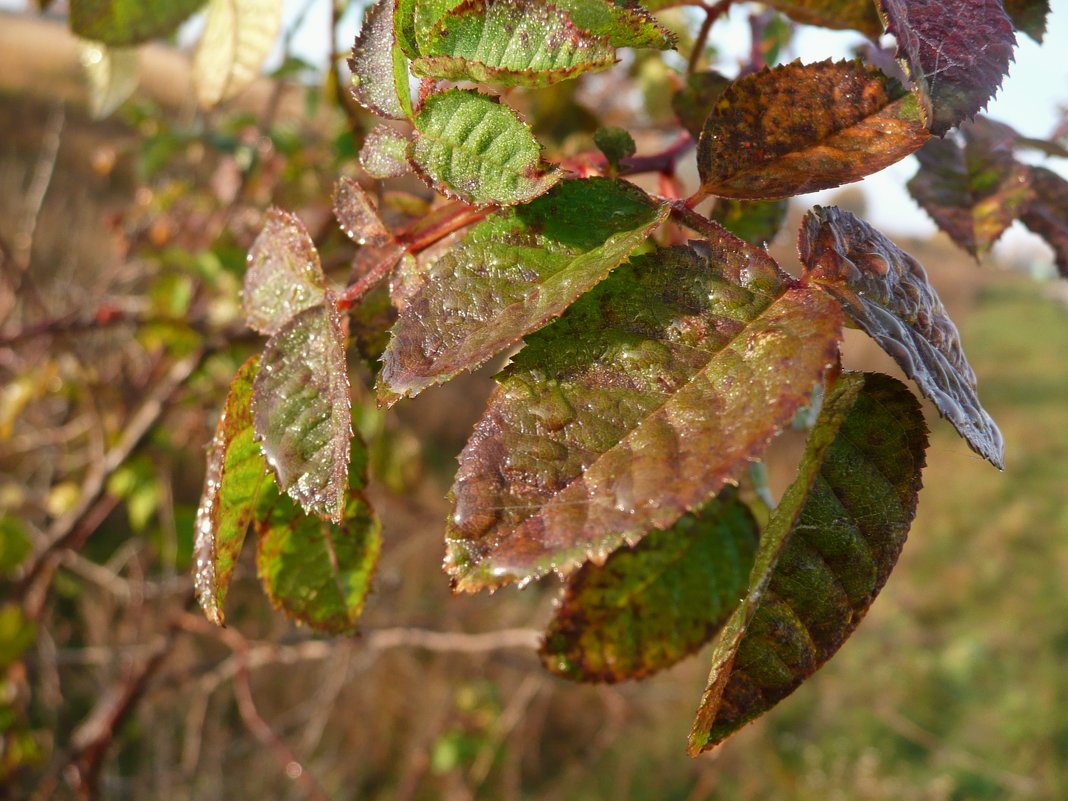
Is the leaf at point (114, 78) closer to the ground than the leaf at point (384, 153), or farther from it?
closer to the ground

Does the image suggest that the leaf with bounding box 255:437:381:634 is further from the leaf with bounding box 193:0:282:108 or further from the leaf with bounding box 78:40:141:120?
the leaf with bounding box 78:40:141:120

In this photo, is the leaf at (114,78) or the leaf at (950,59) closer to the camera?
the leaf at (950,59)

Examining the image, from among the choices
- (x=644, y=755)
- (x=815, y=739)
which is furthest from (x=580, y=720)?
(x=815, y=739)

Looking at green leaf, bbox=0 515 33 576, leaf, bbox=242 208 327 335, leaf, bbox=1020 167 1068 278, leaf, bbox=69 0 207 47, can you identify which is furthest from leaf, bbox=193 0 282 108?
green leaf, bbox=0 515 33 576

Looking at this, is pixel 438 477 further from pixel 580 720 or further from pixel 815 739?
pixel 815 739

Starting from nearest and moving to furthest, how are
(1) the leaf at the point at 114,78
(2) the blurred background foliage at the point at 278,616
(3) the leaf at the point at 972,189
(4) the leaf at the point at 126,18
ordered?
1. (3) the leaf at the point at 972,189
2. (4) the leaf at the point at 126,18
3. (1) the leaf at the point at 114,78
4. (2) the blurred background foliage at the point at 278,616

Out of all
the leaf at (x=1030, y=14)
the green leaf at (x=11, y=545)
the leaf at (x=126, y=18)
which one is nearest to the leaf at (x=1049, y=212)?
the leaf at (x=1030, y=14)

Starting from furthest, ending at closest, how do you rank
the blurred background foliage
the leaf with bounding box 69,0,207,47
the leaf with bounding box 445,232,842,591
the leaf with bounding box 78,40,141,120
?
the blurred background foliage < the leaf with bounding box 78,40,141,120 < the leaf with bounding box 69,0,207,47 < the leaf with bounding box 445,232,842,591

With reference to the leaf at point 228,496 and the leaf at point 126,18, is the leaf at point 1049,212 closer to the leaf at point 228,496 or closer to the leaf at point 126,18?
the leaf at point 228,496
